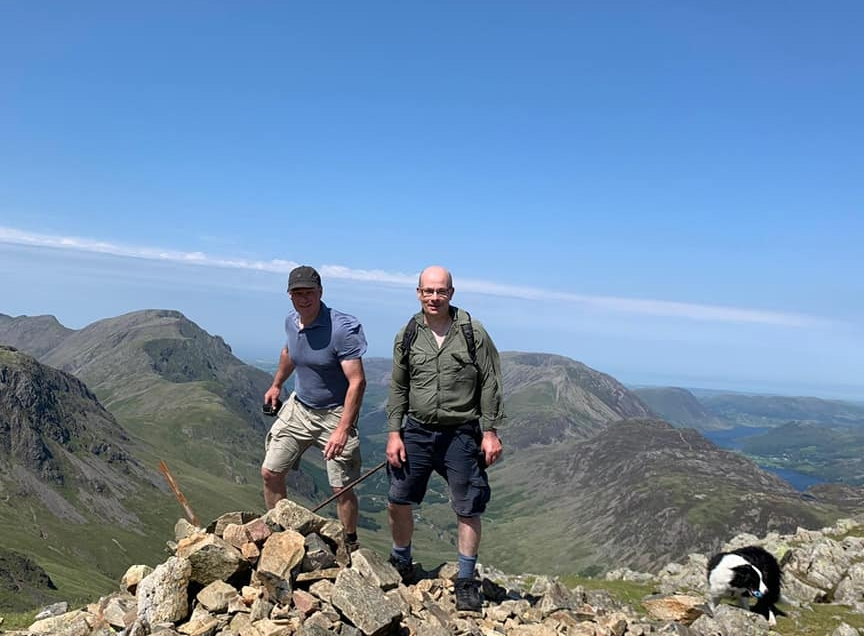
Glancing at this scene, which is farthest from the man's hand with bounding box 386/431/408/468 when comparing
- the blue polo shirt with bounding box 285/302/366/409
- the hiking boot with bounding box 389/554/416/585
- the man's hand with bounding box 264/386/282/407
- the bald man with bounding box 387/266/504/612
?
the man's hand with bounding box 264/386/282/407

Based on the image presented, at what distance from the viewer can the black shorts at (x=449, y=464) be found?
12.1m

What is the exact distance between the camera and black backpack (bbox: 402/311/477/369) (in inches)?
465

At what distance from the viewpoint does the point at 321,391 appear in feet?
42.3

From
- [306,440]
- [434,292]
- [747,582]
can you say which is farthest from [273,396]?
[747,582]

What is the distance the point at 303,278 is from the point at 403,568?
6761mm

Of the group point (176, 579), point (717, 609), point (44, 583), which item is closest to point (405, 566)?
point (176, 579)

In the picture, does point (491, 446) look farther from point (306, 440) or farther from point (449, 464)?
point (306, 440)

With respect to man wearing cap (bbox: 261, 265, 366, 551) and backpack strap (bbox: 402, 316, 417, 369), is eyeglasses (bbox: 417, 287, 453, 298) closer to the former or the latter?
backpack strap (bbox: 402, 316, 417, 369)

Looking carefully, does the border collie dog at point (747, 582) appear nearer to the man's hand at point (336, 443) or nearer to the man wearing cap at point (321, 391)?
the man wearing cap at point (321, 391)

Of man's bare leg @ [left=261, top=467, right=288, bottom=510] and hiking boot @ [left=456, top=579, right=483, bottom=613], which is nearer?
hiking boot @ [left=456, top=579, right=483, bottom=613]

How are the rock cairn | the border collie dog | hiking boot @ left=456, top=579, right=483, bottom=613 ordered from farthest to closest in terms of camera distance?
1. the border collie dog
2. hiking boot @ left=456, top=579, right=483, bottom=613
3. the rock cairn

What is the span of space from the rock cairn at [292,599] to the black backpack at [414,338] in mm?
4117

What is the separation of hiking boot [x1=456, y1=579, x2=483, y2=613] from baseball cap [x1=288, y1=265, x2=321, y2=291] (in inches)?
269

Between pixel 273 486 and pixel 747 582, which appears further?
pixel 747 582
